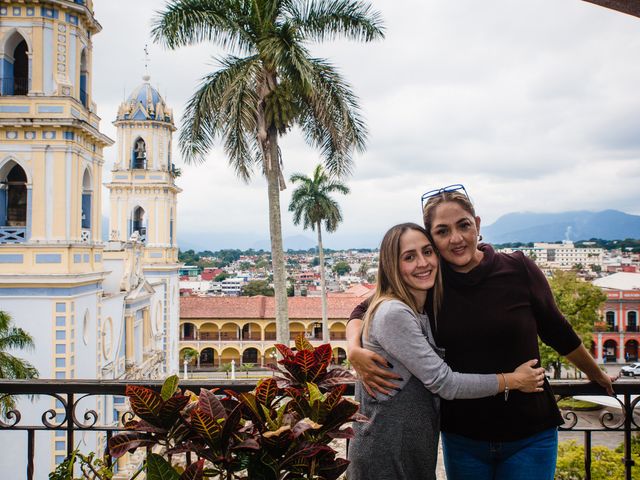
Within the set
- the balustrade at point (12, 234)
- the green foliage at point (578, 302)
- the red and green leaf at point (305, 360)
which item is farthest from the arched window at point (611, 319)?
the red and green leaf at point (305, 360)

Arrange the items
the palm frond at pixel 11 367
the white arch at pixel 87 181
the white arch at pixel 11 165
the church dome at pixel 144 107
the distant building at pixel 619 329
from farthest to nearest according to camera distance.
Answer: the distant building at pixel 619 329
the church dome at pixel 144 107
the white arch at pixel 87 181
the white arch at pixel 11 165
the palm frond at pixel 11 367

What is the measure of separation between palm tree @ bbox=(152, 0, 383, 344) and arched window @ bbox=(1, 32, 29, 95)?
4.26m

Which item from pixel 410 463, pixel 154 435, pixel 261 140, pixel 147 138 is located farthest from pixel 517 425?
pixel 147 138

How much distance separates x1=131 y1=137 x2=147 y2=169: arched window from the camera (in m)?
27.1

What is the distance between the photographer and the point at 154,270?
27.7 metres

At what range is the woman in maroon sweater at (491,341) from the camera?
2.47 meters

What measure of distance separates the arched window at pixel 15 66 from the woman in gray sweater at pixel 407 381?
44.6 ft

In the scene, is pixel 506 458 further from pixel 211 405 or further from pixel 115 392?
pixel 115 392

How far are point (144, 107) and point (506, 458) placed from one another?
2732cm

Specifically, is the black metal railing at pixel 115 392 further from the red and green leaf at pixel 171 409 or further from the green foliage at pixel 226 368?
the green foliage at pixel 226 368

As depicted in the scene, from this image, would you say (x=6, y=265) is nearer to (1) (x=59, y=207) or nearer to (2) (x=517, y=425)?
(1) (x=59, y=207)

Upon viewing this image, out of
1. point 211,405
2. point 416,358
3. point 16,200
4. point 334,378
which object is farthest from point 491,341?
point 16,200

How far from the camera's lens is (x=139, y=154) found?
2752 cm

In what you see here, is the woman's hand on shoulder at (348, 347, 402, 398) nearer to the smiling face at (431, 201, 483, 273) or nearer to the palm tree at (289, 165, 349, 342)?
the smiling face at (431, 201, 483, 273)
